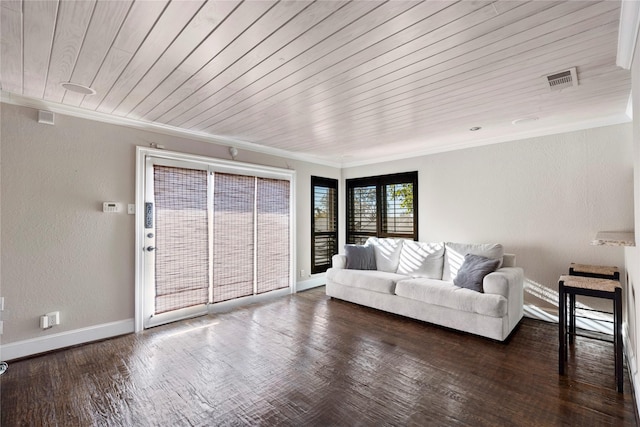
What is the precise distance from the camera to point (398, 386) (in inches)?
90.1

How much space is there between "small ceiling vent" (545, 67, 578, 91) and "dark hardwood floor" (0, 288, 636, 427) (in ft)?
7.93

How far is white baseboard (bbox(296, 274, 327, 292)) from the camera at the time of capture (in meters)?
5.29

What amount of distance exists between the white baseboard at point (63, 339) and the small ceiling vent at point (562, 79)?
4.83 metres

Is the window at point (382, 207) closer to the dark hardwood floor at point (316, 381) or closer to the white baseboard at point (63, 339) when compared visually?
the dark hardwood floor at point (316, 381)

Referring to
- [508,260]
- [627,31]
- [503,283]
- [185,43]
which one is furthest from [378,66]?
[508,260]

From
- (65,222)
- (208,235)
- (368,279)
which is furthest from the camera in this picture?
(368,279)

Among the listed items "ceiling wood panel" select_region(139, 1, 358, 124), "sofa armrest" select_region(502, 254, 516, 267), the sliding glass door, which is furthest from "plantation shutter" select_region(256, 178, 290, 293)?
"sofa armrest" select_region(502, 254, 516, 267)

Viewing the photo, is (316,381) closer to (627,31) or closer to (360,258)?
(360,258)

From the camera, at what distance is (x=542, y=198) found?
147 inches

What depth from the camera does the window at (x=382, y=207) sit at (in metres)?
5.11

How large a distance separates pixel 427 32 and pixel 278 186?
3.56 metres

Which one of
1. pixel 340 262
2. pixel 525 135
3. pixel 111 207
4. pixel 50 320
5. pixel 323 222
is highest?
pixel 525 135

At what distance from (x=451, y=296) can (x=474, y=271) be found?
428mm

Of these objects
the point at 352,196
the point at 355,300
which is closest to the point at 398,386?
the point at 355,300
